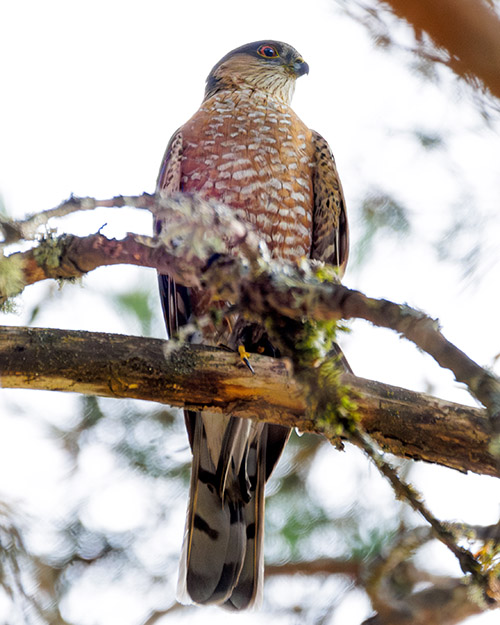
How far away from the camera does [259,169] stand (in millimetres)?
3512

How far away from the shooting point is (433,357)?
162 cm

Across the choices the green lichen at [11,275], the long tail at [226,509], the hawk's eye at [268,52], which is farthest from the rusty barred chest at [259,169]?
the green lichen at [11,275]

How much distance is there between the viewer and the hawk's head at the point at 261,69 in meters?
4.35

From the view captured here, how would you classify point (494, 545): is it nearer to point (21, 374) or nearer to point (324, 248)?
point (21, 374)

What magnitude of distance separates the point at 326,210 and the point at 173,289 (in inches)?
34.0

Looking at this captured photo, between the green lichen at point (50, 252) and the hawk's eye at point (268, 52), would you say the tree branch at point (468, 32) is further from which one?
the hawk's eye at point (268, 52)

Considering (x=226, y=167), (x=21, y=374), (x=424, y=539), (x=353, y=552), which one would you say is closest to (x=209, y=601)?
(x=353, y=552)

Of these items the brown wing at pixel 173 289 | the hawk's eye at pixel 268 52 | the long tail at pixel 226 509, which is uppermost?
the hawk's eye at pixel 268 52

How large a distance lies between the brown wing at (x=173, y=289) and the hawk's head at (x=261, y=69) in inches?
32.0

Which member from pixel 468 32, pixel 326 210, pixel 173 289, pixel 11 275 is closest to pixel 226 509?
pixel 173 289

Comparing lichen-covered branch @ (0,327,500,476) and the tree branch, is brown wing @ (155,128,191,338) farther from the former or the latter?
the tree branch

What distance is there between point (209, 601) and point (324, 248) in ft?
5.77

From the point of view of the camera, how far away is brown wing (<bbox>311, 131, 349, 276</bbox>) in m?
3.67

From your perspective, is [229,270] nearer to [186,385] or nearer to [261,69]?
[186,385]
